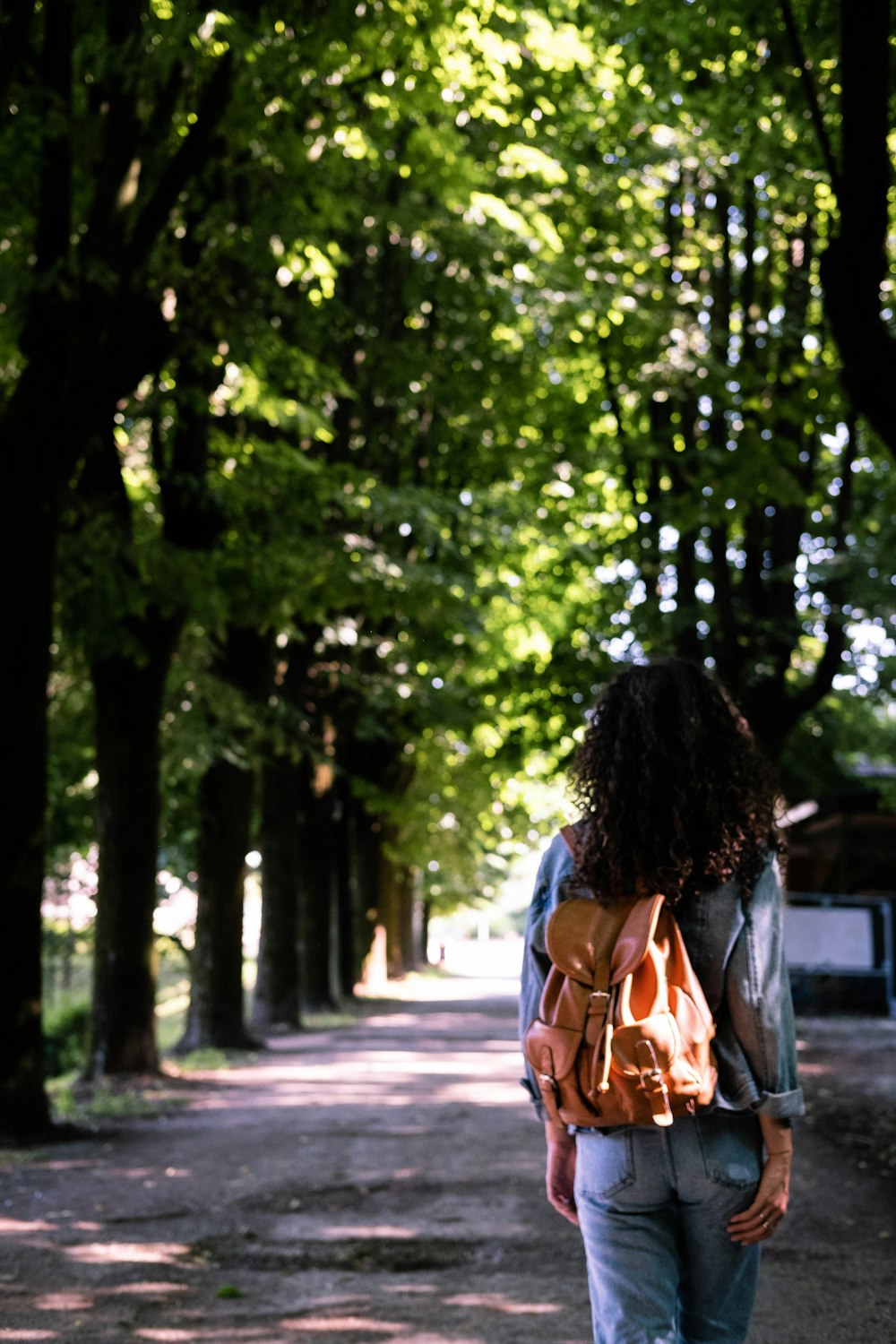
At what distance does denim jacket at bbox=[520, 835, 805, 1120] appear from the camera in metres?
2.99

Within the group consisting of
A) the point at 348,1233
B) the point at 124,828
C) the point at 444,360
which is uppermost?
the point at 444,360

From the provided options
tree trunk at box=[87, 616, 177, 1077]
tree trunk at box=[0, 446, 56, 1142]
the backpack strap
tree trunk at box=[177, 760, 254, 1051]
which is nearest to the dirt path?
tree trunk at box=[0, 446, 56, 1142]

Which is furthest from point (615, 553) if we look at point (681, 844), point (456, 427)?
point (681, 844)

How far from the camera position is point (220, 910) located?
16.7m

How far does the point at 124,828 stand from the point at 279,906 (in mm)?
7530

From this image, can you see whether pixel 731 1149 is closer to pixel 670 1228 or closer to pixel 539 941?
pixel 670 1228

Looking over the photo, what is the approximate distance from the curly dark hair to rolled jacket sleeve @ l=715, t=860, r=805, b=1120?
9 cm

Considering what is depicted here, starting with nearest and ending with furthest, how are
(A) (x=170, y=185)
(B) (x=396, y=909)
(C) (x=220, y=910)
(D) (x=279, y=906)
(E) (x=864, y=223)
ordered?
(E) (x=864, y=223) → (A) (x=170, y=185) → (C) (x=220, y=910) → (D) (x=279, y=906) → (B) (x=396, y=909)

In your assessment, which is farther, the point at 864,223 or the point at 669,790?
the point at 864,223

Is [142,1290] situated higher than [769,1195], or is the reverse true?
[769,1195]

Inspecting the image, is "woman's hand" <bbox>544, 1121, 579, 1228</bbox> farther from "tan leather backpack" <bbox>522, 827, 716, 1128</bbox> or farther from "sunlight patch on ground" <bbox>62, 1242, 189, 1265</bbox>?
"sunlight patch on ground" <bbox>62, 1242, 189, 1265</bbox>

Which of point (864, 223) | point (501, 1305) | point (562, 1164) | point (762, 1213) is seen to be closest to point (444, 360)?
point (864, 223)

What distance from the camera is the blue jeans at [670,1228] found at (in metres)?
2.87

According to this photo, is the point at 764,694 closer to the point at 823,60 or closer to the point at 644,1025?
the point at 823,60
